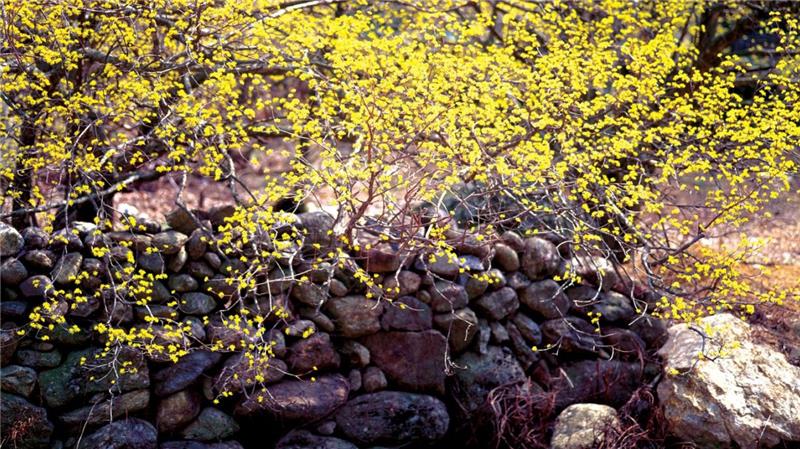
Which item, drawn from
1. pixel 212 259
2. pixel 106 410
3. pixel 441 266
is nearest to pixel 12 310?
pixel 106 410

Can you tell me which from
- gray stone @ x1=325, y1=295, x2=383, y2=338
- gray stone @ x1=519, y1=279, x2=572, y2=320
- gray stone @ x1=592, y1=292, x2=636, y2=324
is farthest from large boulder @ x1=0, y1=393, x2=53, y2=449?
gray stone @ x1=592, y1=292, x2=636, y2=324

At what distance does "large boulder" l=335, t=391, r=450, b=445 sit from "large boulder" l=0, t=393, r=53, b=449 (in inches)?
83.5

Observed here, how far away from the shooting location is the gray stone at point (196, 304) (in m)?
5.95

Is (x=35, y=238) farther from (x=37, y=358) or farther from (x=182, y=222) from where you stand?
(x=182, y=222)

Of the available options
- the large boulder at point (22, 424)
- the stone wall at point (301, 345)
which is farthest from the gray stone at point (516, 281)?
the large boulder at point (22, 424)

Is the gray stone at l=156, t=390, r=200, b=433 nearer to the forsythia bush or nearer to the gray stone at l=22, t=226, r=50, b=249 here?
the forsythia bush

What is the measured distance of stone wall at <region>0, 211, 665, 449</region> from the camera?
5.52 metres

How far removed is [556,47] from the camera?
7027 millimetres

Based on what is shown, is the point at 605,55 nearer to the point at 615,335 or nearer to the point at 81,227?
the point at 615,335

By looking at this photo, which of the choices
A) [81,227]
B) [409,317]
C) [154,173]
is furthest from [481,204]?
[81,227]

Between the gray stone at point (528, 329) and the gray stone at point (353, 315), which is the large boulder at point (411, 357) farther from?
the gray stone at point (528, 329)

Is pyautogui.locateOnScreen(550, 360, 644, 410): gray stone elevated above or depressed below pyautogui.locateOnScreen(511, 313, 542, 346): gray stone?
below

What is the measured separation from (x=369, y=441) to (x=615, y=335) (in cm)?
241

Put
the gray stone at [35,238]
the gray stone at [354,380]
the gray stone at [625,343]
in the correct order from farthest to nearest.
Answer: the gray stone at [625,343] → the gray stone at [354,380] → the gray stone at [35,238]
